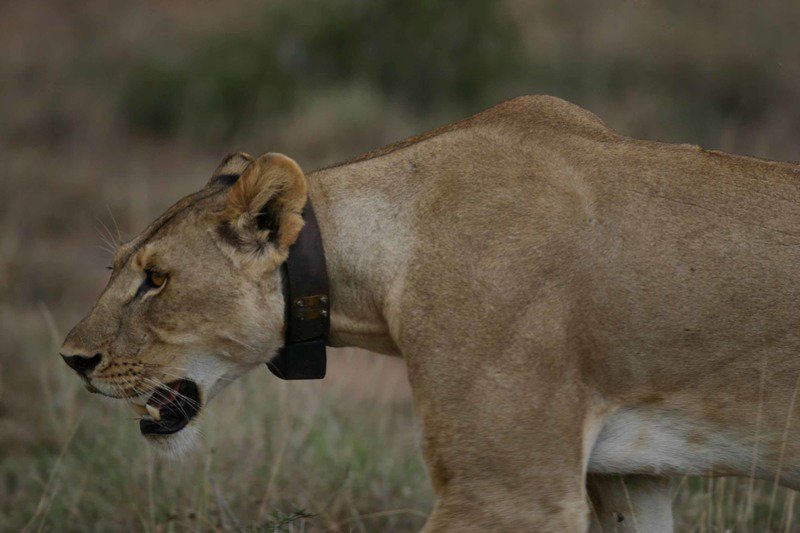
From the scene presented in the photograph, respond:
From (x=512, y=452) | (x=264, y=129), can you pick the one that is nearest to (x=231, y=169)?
(x=512, y=452)

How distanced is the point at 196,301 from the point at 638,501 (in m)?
1.51

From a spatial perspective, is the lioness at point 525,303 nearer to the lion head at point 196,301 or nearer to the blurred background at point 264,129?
the lion head at point 196,301

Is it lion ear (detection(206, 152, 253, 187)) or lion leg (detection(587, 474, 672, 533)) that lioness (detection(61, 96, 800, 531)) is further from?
lion ear (detection(206, 152, 253, 187))

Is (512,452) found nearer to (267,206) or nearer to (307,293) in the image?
(307,293)

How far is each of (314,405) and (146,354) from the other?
265cm

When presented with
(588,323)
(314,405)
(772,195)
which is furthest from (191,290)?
(314,405)

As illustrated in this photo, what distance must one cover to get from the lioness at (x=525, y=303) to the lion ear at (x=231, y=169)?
248 mm

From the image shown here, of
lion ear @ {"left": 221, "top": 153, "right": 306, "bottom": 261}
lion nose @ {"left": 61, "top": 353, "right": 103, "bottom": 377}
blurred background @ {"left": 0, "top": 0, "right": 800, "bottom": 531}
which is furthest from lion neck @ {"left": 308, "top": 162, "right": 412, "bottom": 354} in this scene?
blurred background @ {"left": 0, "top": 0, "right": 800, "bottom": 531}

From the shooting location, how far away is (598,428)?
3.49 meters

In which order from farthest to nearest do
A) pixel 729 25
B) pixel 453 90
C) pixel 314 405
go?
1. pixel 729 25
2. pixel 453 90
3. pixel 314 405

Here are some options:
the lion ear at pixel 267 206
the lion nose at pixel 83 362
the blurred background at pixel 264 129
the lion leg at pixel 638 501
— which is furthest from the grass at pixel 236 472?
the lion ear at pixel 267 206

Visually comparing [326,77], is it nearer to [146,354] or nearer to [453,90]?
[453,90]

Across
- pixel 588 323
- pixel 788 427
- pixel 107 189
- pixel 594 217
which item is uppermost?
pixel 594 217

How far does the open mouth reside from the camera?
391 centimetres
